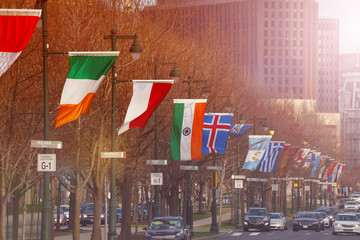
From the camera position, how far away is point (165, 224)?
3712 centimetres

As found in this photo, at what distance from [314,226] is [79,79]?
148ft

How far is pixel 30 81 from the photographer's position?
93.6ft

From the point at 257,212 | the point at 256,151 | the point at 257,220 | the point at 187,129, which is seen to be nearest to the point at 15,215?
the point at 187,129

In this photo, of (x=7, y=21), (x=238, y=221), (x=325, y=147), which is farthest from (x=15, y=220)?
(x=325, y=147)

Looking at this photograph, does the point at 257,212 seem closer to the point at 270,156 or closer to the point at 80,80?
the point at 270,156

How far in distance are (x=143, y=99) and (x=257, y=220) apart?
117 ft

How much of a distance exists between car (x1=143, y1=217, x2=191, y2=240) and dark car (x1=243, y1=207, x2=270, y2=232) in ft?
79.5

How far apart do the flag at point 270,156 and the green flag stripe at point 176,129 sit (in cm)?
2388

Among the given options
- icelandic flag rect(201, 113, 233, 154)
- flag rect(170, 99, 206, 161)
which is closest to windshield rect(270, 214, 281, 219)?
icelandic flag rect(201, 113, 233, 154)

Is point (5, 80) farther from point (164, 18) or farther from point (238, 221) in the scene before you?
point (238, 221)

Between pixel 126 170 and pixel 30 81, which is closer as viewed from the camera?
pixel 30 81

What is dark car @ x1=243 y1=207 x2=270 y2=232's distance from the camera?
61.6 metres

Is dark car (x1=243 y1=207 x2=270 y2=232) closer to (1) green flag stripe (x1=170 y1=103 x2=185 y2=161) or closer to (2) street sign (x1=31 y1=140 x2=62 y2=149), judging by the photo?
(1) green flag stripe (x1=170 y1=103 x2=185 y2=161)

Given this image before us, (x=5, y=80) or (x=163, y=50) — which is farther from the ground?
(x=163, y=50)
